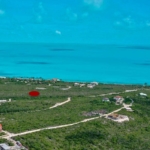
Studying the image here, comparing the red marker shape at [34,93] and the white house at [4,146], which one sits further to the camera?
the red marker shape at [34,93]

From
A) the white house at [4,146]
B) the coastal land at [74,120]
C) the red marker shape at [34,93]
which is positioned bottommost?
the white house at [4,146]

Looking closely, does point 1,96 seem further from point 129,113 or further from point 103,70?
point 103,70

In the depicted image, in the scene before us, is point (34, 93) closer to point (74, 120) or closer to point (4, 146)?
point (74, 120)

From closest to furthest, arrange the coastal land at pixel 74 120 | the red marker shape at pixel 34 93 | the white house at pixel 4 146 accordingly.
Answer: the white house at pixel 4 146 → the coastal land at pixel 74 120 → the red marker shape at pixel 34 93

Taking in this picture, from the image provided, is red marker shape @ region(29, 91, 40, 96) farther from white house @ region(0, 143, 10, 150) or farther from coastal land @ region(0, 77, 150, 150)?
white house @ region(0, 143, 10, 150)

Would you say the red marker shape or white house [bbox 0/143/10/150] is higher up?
the red marker shape

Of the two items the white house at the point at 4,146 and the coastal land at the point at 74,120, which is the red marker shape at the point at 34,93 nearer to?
the coastal land at the point at 74,120

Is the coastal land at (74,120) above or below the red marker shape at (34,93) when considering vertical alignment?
below

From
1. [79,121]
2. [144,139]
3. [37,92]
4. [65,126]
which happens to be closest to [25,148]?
[65,126]

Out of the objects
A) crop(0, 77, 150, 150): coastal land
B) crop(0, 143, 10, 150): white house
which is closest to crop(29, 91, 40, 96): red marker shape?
crop(0, 77, 150, 150): coastal land

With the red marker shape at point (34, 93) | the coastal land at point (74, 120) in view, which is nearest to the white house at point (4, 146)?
the coastal land at point (74, 120)
